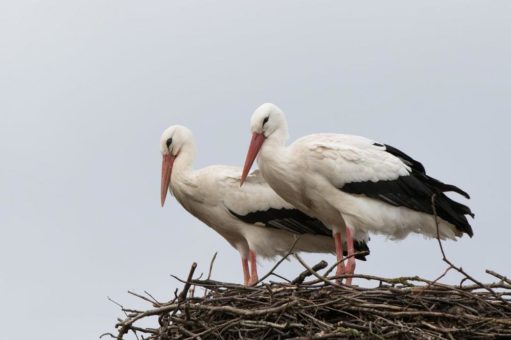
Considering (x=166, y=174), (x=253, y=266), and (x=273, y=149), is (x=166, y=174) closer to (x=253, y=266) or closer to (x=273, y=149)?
(x=253, y=266)

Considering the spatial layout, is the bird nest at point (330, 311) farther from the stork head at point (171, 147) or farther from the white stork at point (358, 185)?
the stork head at point (171, 147)

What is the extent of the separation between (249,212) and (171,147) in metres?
1.08

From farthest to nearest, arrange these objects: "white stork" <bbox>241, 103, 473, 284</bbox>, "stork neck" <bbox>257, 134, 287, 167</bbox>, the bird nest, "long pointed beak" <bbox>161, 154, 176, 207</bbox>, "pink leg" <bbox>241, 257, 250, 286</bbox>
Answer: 1. "long pointed beak" <bbox>161, 154, 176, 207</bbox>
2. "pink leg" <bbox>241, 257, 250, 286</bbox>
3. "stork neck" <bbox>257, 134, 287, 167</bbox>
4. "white stork" <bbox>241, 103, 473, 284</bbox>
5. the bird nest

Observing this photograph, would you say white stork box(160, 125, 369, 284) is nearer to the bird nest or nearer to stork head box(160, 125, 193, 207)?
stork head box(160, 125, 193, 207)

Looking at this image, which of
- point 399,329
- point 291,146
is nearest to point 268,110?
point 291,146

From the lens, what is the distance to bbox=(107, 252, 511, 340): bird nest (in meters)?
10.7

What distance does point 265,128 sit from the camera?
44.3 feet

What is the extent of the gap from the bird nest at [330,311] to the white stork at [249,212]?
297 cm

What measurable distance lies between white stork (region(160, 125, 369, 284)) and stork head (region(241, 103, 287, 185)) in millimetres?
917

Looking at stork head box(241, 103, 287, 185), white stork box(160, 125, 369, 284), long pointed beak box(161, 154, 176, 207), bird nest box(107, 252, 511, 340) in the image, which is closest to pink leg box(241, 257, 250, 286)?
white stork box(160, 125, 369, 284)

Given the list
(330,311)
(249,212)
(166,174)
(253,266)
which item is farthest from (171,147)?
(330,311)

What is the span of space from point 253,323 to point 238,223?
3598 millimetres

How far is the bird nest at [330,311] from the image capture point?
10.7 meters

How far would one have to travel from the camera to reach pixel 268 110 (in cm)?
1359
